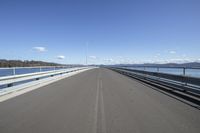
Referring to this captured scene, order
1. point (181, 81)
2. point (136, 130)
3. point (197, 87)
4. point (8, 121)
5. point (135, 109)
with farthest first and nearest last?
point (181, 81) → point (197, 87) → point (135, 109) → point (8, 121) → point (136, 130)

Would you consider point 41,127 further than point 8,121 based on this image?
No

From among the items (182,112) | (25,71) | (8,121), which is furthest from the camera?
(25,71)

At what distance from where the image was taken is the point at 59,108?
7648 millimetres

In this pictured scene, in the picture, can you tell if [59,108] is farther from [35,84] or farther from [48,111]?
[35,84]

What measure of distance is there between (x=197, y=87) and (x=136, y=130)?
6845 millimetres

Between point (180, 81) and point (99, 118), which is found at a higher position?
point (180, 81)

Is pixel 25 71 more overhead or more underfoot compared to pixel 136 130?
more overhead

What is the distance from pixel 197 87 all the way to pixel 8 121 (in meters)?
9.24

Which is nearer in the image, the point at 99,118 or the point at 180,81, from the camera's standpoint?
the point at 99,118

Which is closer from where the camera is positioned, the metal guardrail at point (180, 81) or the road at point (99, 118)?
the road at point (99, 118)

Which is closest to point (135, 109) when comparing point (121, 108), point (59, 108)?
point (121, 108)

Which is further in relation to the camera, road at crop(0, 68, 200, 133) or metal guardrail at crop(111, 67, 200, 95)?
metal guardrail at crop(111, 67, 200, 95)

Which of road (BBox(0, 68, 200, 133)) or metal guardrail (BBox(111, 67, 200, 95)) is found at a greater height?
metal guardrail (BBox(111, 67, 200, 95))

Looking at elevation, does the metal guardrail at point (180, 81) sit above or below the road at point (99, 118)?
above
